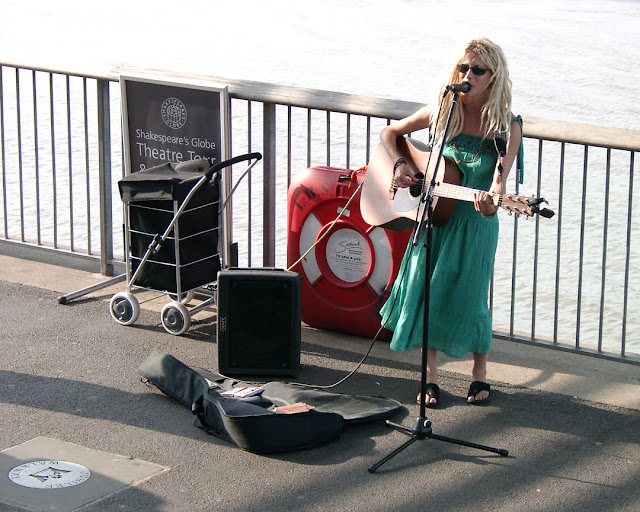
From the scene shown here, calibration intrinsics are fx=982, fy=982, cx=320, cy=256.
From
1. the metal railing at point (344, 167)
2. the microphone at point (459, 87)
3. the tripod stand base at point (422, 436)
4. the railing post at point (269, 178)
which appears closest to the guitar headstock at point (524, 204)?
the microphone at point (459, 87)

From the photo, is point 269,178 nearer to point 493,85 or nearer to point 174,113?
point 174,113

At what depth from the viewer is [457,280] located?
5043 mm

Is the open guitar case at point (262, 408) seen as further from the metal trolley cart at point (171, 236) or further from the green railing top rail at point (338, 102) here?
the green railing top rail at point (338, 102)

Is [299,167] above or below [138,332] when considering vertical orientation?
above

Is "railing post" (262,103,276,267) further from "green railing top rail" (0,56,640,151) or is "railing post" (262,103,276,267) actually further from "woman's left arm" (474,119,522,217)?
"woman's left arm" (474,119,522,217)

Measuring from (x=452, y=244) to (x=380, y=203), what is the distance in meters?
0.45

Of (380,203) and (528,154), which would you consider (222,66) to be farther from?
(380,203)

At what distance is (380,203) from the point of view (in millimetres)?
5145

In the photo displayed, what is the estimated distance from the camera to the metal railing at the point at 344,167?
18.9 ft

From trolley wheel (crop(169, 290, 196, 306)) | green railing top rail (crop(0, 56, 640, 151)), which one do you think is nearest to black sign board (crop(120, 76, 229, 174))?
green railing top rail (crop(0, 56, 640, 151))

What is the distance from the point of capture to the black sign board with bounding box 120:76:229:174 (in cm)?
623

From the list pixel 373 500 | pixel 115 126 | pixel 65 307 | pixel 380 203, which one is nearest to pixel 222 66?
pixel 115 126

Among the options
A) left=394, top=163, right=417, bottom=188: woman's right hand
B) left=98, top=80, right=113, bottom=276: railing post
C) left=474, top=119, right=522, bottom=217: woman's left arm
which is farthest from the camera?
left=98, top=80, right=113, bottom=276: railing post

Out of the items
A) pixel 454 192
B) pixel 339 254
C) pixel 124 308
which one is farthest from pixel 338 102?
pixel 124 308
